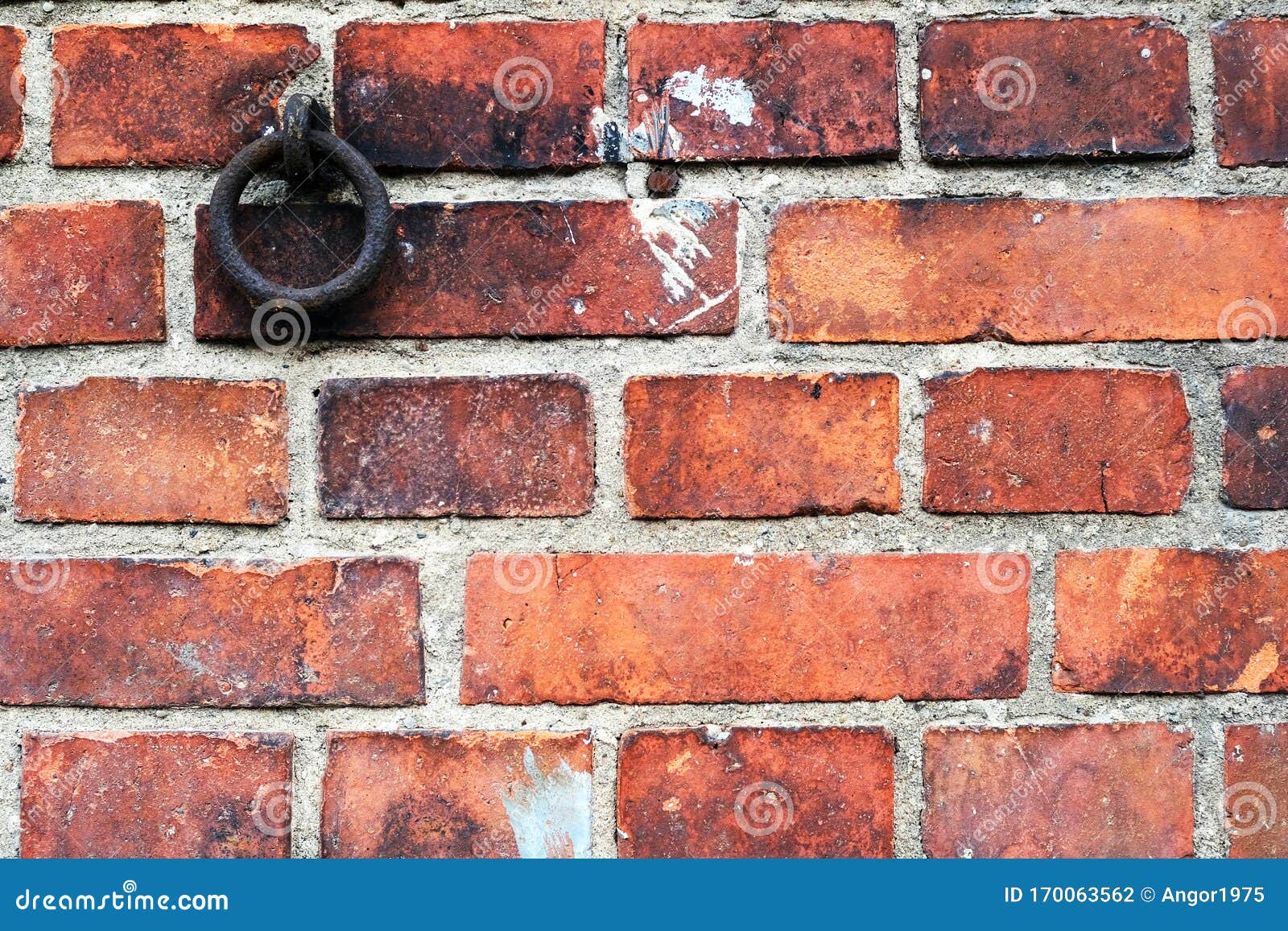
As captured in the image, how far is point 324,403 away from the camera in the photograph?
24.2 inches

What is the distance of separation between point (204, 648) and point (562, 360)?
0.28 meters

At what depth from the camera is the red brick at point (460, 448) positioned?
24.1 inches

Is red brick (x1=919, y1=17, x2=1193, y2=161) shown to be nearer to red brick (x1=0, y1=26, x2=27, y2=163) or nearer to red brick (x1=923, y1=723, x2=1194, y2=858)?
red brick (x1=923, y1=723, x2=1194, y2=858)

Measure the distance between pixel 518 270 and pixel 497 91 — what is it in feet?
0.36

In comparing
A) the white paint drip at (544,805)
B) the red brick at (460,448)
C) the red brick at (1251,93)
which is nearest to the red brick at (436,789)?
the white paint drip at (544,805)

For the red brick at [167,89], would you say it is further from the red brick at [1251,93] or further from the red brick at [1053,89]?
the red brick at [1251,93]

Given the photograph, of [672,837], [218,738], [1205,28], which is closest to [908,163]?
[1205,28]

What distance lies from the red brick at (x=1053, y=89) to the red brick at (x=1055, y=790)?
360 millimetres

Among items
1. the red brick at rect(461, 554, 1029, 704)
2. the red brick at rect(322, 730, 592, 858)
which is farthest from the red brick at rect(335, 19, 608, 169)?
the red brick at rect(322, 730, 592, 858)

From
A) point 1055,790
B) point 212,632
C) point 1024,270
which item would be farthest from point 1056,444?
point 212,632

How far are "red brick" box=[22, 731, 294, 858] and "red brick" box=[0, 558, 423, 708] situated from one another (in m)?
0.03

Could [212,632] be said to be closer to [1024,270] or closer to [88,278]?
[88,278]

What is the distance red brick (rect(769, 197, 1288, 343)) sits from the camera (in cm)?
61

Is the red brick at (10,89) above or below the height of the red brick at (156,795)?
above
